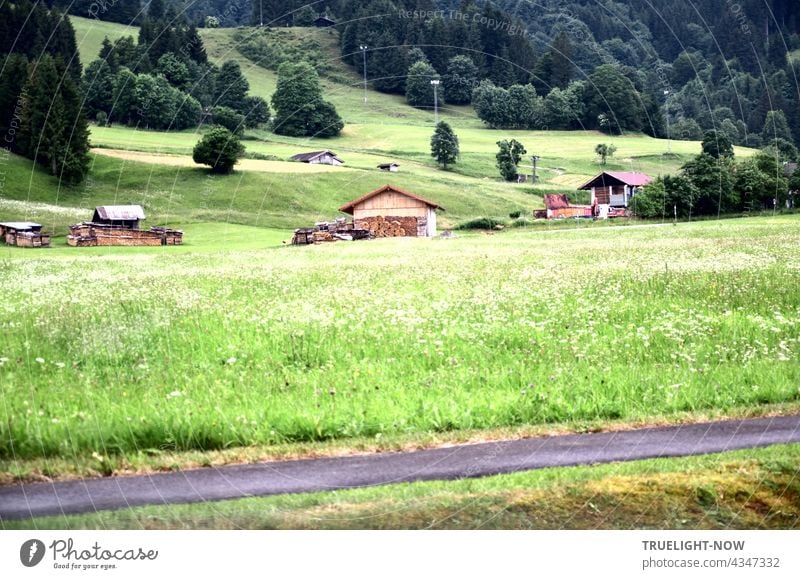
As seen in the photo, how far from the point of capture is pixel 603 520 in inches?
269

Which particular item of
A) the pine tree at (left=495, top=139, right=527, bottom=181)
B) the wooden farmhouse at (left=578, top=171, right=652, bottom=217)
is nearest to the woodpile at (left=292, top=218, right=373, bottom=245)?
the pine tree at (left=495, top=139, right=527, bottom=181)

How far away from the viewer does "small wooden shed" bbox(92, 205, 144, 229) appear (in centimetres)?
755

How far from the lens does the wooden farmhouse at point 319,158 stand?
7718 mm

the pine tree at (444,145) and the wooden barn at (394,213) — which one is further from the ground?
the pine tree at (444,145)

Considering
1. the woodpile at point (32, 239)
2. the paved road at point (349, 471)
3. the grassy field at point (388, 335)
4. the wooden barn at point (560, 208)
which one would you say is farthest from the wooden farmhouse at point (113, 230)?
the wooden barn at point (560, 208)

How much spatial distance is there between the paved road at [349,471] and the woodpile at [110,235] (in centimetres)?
204

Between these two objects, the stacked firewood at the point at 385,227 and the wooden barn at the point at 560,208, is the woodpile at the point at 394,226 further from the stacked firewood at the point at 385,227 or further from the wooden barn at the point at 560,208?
the wooden barn at the point at 560,208

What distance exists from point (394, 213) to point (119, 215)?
2328mm

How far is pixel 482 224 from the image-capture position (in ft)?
26.0

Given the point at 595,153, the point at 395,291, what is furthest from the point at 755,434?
the point at 395,291

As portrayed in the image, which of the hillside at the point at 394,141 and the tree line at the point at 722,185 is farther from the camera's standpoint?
the tree line at the point at 722,185

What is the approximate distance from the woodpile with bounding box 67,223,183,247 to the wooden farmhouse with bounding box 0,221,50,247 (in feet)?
0.81
